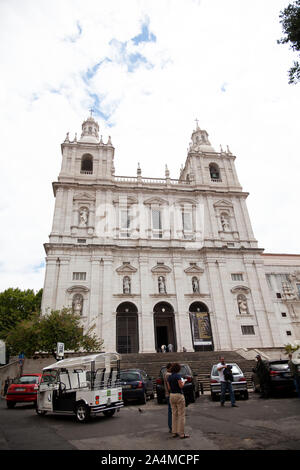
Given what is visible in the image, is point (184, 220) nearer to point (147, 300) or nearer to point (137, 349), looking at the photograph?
point (147, 300)

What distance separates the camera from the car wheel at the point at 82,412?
28.5 feet

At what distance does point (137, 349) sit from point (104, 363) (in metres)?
17.9

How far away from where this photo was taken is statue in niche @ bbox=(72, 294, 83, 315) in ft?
86.5

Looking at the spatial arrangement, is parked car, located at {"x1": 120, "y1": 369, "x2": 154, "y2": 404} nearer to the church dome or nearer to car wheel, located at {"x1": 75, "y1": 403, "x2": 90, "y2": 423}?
car wheel, located at {"x1": 75, "y1": 403, "x2": 90, "y2": 423}

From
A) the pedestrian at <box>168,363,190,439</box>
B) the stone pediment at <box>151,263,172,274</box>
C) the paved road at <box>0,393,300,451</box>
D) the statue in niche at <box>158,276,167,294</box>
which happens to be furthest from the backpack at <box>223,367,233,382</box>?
the stone pediment at <box>151,263,172,274</box>

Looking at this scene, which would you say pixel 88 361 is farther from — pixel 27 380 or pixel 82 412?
pixel 27 380

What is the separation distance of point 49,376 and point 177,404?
6.25 m

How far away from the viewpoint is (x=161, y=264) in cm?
3000

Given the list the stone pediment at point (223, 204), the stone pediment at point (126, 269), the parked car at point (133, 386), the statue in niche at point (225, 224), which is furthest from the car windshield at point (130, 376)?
the stone pediment at point (223, 204)

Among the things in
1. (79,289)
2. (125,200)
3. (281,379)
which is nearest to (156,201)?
(125,200)

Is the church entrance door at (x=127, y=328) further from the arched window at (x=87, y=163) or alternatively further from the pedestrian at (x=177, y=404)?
the pedestrian at (x=177, y=404)

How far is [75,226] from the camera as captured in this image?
3052cm
